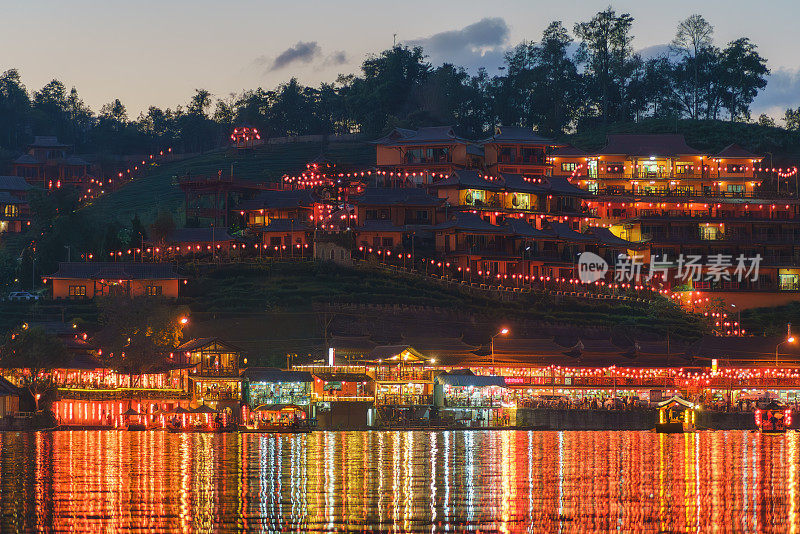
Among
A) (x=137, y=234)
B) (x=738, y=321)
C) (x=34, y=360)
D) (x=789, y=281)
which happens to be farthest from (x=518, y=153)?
(x=34, y=360)

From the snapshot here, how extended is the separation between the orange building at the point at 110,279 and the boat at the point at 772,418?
51.3 metres

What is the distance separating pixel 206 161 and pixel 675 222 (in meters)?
65.4

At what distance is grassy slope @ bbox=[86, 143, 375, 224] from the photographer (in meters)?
150

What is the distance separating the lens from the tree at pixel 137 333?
92250 mm

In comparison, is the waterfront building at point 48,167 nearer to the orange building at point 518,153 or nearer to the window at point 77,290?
the window at point 77,290

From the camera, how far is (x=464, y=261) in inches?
4840

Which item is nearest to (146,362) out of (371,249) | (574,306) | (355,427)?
(355,427)

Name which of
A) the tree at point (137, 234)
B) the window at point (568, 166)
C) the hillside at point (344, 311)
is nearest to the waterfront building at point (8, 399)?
the hillside at point (344, 311)

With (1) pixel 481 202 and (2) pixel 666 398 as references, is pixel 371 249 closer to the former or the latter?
(1) pixel 481 202

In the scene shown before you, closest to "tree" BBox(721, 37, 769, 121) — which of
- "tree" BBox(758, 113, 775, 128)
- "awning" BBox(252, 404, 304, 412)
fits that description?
"tree" BBox(758, 113, 775, 128)

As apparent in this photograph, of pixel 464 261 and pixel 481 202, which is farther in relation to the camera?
pixel 481 202

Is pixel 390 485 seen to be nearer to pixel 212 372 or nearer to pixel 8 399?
pixel 212 372

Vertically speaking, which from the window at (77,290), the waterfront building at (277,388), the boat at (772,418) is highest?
the window at (77,290)

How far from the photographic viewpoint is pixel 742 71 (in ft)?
562
